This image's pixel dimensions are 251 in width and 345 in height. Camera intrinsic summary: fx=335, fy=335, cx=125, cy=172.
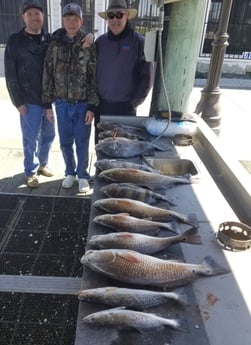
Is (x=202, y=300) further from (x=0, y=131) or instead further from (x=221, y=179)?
(x=0, y=131)

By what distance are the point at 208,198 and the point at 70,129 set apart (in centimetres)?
251

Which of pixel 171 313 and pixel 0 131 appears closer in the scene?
pixel 171 313

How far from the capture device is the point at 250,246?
7.16ft

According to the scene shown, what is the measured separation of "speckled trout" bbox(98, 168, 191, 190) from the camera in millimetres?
2820

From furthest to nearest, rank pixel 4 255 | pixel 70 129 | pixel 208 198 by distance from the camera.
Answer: pixel 70 129 → pixel 4 255 → pixel 208 198

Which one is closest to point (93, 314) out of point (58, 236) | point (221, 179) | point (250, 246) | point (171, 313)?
point (171, 313)

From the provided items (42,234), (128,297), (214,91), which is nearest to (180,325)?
(128,297)

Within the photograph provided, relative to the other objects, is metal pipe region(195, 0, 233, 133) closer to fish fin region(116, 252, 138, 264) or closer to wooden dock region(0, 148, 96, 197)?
wooden dock region(0, 148, 96, 197)

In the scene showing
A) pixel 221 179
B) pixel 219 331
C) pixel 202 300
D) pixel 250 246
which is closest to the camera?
Result: pixel 219 331

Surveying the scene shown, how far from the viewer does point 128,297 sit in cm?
173

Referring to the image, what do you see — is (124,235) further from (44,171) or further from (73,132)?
(44,171)

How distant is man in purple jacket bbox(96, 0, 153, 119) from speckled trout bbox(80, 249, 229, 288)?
105 inches

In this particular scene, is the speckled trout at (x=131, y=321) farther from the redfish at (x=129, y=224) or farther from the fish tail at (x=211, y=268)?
the redfish at (x=129, y=224)

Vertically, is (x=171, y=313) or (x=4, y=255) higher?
(x=171, y=313)
